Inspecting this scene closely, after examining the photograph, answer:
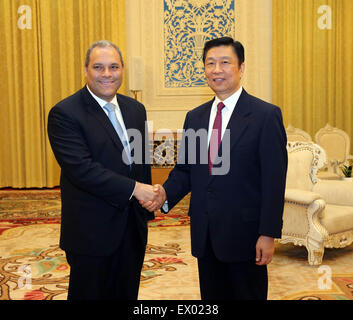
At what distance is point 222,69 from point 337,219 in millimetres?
2610

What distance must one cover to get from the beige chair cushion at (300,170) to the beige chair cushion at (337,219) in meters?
0.32

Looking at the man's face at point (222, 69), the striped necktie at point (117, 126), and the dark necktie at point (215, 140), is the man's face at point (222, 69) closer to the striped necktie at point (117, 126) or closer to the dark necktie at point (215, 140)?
the dark necktie at point (215, 140)

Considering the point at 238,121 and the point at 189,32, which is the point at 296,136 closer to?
the point at 189,32

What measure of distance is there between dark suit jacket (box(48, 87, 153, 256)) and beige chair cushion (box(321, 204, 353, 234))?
252 centimetres

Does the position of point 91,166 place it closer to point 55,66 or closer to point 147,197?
point 147,197

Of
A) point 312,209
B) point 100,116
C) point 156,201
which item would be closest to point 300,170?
point 312,209

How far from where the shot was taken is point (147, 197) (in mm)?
2070

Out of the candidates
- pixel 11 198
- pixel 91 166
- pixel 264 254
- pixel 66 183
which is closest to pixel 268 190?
pixel 264 254

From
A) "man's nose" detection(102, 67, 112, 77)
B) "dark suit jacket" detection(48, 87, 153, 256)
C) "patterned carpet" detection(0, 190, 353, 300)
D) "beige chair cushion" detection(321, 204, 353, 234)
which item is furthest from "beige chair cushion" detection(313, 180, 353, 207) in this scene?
"man's nose" detection(102, 67, 112, 77)

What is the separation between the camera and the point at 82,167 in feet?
6.41

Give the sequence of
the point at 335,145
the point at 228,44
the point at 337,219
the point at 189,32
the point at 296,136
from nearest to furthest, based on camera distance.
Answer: the point at 228,44
the point at 337,219
the point at 296,136
the point at 335,145
the point at 189,32

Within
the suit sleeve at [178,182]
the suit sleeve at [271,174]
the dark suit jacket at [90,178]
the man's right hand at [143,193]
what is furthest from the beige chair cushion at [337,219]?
the dark suit jacket at [90,178]

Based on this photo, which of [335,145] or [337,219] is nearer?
[337,219]

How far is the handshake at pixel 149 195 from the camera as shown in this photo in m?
2.05
